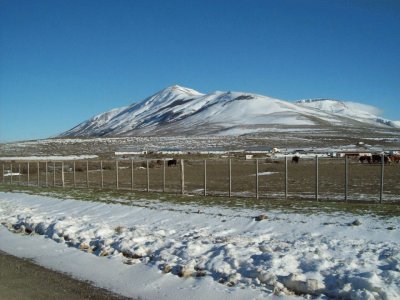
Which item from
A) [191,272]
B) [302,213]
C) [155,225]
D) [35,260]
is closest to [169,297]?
[191,272]

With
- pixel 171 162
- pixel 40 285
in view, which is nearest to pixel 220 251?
pixel 40 285

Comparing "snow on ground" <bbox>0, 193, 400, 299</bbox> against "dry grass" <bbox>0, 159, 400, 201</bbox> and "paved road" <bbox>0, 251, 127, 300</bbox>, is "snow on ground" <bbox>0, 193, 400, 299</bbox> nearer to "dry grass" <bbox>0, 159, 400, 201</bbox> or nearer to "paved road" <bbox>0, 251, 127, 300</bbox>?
"paved road" <bbox>0, 251, 127, 300</bbox>

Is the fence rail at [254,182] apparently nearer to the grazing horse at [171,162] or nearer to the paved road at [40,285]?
the grazing horse at [171,162]

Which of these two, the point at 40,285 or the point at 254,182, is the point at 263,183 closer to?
the point at 254,182

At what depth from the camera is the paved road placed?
782 cm

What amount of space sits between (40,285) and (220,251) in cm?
343

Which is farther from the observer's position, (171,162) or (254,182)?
(171,162)

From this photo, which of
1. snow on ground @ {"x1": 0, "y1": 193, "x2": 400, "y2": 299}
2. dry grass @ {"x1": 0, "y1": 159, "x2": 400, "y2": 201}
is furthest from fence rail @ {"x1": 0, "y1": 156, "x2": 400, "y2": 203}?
snow on ground @ {"x1": 0, "y1": 193, "x2": 400, "y2": 299}

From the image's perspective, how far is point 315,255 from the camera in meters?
9.07

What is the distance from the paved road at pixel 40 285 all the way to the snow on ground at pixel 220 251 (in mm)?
349

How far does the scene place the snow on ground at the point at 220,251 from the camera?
25.4 ft

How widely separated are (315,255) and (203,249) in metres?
2.33

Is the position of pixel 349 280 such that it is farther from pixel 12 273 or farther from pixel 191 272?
pixel 12 273

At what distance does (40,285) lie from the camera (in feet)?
27.8
